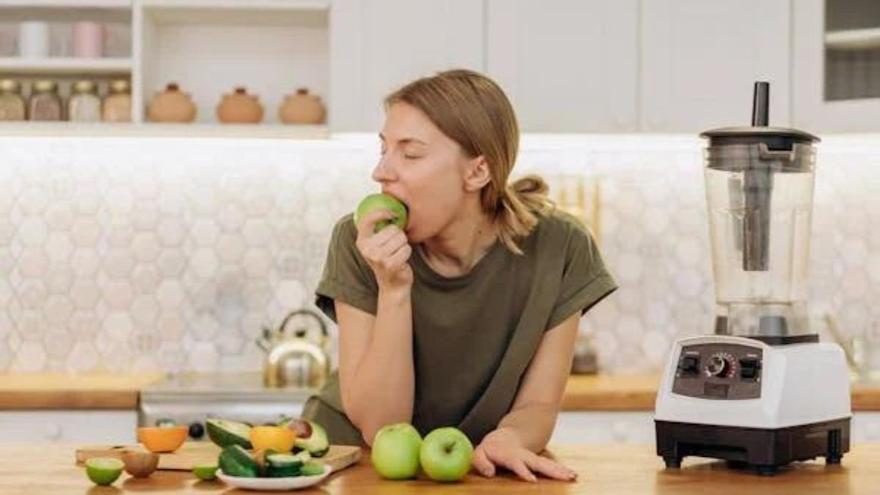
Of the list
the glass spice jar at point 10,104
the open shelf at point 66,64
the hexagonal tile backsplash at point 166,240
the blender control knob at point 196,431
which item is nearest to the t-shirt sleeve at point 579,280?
the blender control knob at point 196,431

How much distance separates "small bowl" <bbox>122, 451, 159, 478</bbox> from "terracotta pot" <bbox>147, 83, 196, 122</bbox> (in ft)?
7.41

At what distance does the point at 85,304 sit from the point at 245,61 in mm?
902

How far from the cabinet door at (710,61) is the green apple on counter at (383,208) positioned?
1.93 meters

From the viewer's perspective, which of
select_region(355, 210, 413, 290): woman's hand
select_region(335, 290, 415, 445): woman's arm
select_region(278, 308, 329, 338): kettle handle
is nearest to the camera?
select_region(355, 210, 413, 290): woman's hand

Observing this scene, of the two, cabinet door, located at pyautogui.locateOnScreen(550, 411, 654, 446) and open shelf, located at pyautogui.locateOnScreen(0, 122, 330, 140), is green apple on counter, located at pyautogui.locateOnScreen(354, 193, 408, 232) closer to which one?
cabinet door, located at pyautogui.locateOnScreen(550, 411, 654, 446)

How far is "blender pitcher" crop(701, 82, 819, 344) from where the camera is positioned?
2348 millimetres

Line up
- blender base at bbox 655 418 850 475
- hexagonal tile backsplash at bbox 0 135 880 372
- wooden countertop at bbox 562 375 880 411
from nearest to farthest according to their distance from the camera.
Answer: blender base at bbox 655 418 850 475
wooden countertop at bbox 562 375 880 411
hexagonal tile backsplash at bbox 0 135 880 372

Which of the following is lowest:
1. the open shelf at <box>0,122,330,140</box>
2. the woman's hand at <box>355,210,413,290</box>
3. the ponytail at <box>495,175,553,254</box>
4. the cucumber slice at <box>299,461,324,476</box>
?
the cucumber slice at <box>299,461,324,476</box>

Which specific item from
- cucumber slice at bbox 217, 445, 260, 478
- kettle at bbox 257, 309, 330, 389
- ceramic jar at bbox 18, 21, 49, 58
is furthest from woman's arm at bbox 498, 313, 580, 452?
ceramic jar at bbox 18, 21, 49, 58

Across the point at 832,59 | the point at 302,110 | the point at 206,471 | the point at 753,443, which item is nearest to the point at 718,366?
the point at 753,443

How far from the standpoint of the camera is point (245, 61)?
4.54 metres

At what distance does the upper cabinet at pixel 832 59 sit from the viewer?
4.14m

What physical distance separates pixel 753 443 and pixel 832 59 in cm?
224

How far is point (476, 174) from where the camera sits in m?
2.49
